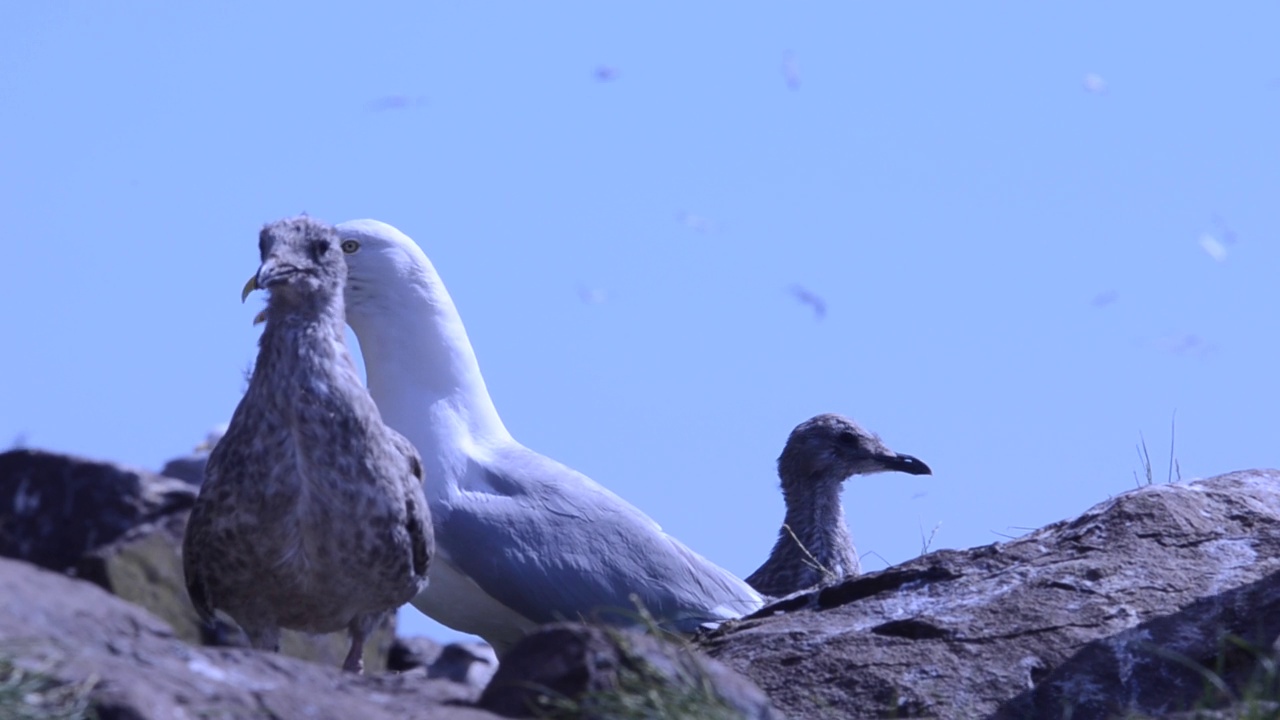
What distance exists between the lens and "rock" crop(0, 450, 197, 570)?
5395mm

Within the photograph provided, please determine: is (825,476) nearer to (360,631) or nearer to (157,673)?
(360,631)

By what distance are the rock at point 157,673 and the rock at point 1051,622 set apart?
6.56 ft

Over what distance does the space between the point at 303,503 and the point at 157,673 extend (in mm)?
1477

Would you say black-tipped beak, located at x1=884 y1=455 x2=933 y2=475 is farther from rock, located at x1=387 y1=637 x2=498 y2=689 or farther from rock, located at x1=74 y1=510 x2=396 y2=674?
rock, located at x1=74 y1=510 x2=396 y2=674

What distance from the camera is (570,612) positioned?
311 inches

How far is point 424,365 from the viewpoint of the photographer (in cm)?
848

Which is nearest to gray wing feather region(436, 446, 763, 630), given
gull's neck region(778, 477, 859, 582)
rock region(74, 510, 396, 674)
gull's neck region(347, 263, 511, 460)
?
gull's neck region(347, 263, 511, 460)

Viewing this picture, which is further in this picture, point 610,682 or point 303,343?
point 303,343

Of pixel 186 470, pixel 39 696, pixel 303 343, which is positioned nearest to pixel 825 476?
pixel 186 470

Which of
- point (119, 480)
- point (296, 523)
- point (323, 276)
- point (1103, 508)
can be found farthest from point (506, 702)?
point (1103, 508)

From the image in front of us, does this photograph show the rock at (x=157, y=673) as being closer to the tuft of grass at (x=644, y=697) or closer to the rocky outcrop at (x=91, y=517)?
the tuft of grass at (x=644, y=697)

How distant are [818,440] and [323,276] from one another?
19.5 feet

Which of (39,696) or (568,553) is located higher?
(568,553)

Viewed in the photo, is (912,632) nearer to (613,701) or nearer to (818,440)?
(613,701)
